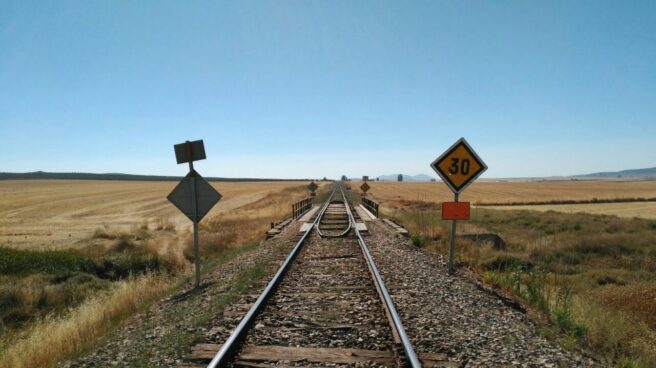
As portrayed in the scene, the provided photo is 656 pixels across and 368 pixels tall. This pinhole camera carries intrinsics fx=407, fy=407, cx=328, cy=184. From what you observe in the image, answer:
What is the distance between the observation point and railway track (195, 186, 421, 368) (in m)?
4.00

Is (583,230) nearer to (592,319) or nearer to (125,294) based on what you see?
(592,319)

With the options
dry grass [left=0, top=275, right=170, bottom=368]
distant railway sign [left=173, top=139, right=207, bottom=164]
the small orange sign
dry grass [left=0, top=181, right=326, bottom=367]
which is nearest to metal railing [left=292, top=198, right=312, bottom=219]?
dry grass [left=0, top=181, right=326, bottom=367]

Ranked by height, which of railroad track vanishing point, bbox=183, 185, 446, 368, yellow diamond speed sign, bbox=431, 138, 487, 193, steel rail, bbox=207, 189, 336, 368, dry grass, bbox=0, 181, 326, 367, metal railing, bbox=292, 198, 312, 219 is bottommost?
dry grass, bbox=0, 181, 326, 367

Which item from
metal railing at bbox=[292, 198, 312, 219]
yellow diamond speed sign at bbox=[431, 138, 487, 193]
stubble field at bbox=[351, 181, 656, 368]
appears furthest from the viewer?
metal railing at bbox=[292, 198, 312, 219]

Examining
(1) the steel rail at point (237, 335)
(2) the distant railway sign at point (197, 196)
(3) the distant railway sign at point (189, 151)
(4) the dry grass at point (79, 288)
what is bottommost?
(4) the dry grass at point (79, 288)

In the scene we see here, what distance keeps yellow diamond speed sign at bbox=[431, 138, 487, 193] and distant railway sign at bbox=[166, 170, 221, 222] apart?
4.55 metres

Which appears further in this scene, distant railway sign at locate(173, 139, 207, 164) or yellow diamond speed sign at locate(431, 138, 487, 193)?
distant railway sign at locate(173, 139, 207, 164)

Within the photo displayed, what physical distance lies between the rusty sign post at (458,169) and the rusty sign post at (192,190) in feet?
14.9

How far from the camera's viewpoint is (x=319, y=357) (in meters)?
4.05

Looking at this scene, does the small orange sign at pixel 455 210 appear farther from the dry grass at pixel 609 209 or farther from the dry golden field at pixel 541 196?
the dry grass at pixel 609 209

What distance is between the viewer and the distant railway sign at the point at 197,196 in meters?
8.20

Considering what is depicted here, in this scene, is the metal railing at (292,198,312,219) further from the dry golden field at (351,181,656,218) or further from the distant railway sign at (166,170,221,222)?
the distant railway sign at (166,170,221,222)

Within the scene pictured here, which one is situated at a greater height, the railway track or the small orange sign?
the small orange sign

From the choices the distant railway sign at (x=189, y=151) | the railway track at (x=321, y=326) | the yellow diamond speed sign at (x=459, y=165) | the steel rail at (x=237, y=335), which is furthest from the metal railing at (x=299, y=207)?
the steel rail at (x=237, y=335)
